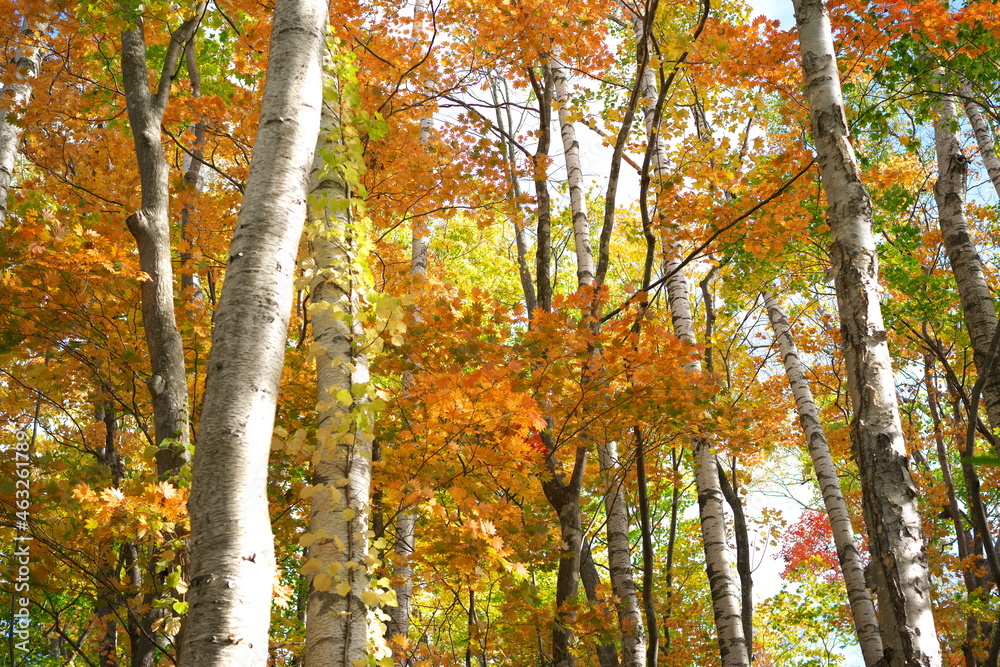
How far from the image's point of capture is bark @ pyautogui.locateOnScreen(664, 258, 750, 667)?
230 inches

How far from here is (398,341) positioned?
2.94m

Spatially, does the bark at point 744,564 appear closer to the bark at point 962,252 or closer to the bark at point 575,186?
the bark at point 962,252

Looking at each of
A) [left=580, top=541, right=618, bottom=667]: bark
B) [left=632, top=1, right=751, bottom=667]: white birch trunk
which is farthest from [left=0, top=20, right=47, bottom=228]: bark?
[left=580, top=541, right=618, bottom=667]: bark

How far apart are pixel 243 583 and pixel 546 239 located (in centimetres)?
379

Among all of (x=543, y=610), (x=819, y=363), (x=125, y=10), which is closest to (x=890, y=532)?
(x=543, y=610)

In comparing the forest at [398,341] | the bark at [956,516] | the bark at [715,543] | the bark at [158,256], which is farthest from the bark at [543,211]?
the bark at [956,516]

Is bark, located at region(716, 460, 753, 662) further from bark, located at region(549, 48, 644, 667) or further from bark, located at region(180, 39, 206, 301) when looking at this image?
bark, located at region(180, 39, 206, 301)

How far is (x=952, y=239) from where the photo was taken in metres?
6.61

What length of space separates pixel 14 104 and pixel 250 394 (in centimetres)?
539

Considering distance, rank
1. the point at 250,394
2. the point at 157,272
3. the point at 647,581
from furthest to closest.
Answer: the point at 647,581
the point at 157,272
the point at 250,394

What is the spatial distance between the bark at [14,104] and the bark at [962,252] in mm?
8582

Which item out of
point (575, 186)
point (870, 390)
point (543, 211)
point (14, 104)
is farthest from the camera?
point (575, 186)

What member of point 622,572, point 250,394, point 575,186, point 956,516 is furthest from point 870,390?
point 956,516

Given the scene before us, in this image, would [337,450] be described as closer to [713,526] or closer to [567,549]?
[567,549]
